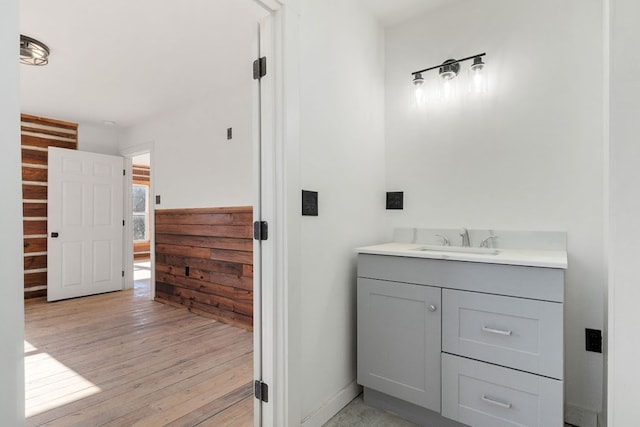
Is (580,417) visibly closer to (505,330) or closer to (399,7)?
(505,330)

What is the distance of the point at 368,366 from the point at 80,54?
3.28 meters

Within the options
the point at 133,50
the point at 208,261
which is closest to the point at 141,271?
the point at 208,261

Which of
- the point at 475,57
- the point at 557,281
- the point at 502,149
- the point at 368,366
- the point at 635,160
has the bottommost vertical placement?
the point at 368,366

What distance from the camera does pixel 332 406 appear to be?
180 centimetres

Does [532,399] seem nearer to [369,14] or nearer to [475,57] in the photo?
[475,57]

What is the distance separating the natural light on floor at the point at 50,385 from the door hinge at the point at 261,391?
1.26 metres

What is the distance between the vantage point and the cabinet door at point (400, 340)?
1638 mm

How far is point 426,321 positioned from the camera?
5.44ft

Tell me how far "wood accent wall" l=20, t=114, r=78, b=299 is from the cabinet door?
4690 mm

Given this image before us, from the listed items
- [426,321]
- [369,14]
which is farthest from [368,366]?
[369,14]

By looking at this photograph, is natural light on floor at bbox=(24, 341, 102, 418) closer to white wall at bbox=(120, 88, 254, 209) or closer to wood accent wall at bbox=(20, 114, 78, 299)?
white wall at bbox=(120, 88, 254, 209)

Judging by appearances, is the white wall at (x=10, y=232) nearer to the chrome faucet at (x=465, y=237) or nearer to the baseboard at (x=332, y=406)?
the baseboard at (x=332, y=406)

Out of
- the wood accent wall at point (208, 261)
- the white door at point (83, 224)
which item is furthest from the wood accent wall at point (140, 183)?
the wood accent wall at point (208, 261)

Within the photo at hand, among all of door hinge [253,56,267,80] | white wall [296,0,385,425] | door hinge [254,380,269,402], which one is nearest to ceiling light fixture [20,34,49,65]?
door hinge [253,56,267,80]
